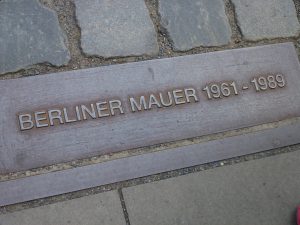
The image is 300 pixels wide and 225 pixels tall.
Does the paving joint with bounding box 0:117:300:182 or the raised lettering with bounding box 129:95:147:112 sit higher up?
the raised lettering with bounding box 129:95:147:112

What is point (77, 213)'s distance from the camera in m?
1.65

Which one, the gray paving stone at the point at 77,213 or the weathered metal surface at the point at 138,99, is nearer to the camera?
the gray paving stone at the point at 77,213

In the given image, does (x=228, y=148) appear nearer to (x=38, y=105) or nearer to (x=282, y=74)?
(x=282, y=74)

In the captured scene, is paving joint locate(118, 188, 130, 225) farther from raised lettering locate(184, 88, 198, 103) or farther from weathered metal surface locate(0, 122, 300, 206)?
raised lettering locate(184, 88, 198, 103)

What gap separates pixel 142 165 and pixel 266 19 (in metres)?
1.04

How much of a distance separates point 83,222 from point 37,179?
0.25 m

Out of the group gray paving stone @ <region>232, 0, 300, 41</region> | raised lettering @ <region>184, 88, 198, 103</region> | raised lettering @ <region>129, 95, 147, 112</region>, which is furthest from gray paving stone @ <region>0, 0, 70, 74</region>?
gray paving stone @ <region>232, 0, 300, 41</region>

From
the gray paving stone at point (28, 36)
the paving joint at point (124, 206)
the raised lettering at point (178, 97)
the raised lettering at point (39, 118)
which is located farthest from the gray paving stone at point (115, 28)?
the paving joint at point (124, 206)

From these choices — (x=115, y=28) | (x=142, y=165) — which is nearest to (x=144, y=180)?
(x=142, y=165)

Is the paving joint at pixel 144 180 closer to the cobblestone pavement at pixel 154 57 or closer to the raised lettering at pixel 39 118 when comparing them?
the cobblestone pavement at pixel 154 57

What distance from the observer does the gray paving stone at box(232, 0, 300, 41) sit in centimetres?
215

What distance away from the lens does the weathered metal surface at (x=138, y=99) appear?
5.68 feet

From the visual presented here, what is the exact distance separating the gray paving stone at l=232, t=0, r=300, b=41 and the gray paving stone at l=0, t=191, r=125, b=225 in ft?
3.55

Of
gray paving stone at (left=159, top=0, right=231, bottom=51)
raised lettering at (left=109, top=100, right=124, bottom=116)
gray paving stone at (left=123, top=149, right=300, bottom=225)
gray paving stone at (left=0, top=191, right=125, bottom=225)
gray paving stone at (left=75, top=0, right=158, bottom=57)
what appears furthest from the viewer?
gray paving stone at (left=159, top=0, right=231, bottom=51)
